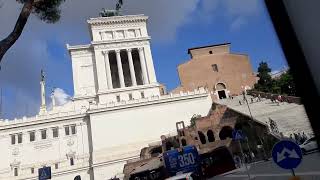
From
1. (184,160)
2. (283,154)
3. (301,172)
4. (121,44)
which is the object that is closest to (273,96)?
(184,160)

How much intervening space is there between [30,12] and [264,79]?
51288 millimetres

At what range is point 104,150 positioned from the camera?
4759 centimetres

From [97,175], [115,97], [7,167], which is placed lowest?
[97,175]

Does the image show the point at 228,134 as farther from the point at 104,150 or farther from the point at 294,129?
the point at 104,150

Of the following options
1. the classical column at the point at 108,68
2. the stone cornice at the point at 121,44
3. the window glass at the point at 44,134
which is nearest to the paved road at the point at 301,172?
the window glass at the point at 44,134

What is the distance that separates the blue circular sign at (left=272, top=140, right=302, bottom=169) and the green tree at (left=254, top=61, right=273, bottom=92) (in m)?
50.9

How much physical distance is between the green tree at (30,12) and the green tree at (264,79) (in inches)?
1893

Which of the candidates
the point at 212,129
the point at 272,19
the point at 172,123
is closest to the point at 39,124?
the point at 172,123

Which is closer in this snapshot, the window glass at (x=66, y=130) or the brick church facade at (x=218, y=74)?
the window glass at (x=66, y=130)

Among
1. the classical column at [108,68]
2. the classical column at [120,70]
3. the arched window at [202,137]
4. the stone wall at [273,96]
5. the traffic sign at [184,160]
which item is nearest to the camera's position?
the traffic sign at [184,160]

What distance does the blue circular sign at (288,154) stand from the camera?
19.0ft

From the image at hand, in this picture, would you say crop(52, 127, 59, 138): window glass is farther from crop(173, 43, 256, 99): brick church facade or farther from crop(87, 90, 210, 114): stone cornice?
crop(173, 43, 256, 99): brick church facade

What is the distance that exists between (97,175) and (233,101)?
2231cm

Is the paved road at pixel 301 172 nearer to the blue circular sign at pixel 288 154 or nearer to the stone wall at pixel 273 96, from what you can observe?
the blue circular sign at pixel 288 154
